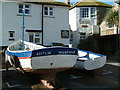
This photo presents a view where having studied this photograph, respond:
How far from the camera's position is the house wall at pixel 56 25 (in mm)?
19933

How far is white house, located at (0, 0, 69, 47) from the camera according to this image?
18.1 m

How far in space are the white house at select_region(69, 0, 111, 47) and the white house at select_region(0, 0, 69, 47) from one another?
417 centimetres

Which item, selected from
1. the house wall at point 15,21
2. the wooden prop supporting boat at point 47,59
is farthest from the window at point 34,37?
the wooden prop supporting boat at point 47,59

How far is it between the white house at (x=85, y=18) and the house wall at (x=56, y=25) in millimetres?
4235

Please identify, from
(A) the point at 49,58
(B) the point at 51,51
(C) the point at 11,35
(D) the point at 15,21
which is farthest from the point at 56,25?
(A) the point at 49,58

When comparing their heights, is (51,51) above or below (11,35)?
below

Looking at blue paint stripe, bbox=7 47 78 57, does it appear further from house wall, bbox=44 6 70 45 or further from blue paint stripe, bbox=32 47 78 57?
house wall, bbox=44 6 70 45

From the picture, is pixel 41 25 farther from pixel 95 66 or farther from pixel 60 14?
pixel 95 66

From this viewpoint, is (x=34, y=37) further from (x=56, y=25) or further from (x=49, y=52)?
(x=49, y=52)

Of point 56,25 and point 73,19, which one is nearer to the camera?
point 56,25

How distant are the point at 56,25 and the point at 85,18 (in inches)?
249

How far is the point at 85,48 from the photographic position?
22.9 m

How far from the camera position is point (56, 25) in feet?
67.1

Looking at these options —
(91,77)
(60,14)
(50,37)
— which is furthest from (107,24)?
(91,77)
